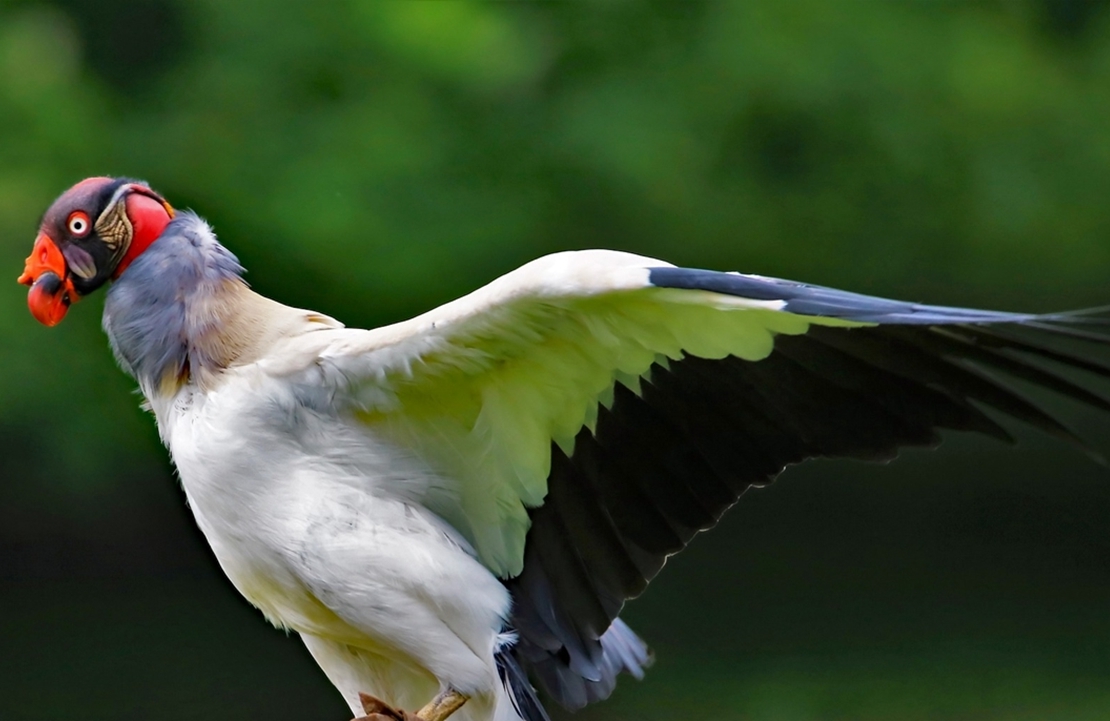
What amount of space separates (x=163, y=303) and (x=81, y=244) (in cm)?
16

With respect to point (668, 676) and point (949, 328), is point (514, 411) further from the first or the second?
point (668, 676)

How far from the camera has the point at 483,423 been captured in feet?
6.71

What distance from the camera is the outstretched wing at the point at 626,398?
173cm

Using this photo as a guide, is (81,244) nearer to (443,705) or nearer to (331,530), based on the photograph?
(331,530)

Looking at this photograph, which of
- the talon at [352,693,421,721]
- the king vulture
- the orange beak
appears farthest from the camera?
the orange beak

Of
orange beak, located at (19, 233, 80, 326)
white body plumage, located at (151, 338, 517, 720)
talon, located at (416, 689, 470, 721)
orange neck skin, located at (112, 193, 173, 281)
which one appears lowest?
talon, located at (416, 689, 470, 721)

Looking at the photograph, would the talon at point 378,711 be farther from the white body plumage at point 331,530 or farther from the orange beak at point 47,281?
the orange beak at point 47,281

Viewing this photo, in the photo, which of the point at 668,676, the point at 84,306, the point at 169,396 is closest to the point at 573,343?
the point at 169,396

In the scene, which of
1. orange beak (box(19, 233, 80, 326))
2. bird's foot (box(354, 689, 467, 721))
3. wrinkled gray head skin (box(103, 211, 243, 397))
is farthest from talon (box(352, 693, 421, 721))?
orange beak (box(19, 233, 80, 326))

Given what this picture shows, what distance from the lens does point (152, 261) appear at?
2135mm

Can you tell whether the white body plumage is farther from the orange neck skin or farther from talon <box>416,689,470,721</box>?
the orange neck skin

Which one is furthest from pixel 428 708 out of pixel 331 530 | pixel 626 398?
pixel 626 398

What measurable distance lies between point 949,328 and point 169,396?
1094 mm

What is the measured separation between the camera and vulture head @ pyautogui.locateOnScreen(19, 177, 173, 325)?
212 cm
